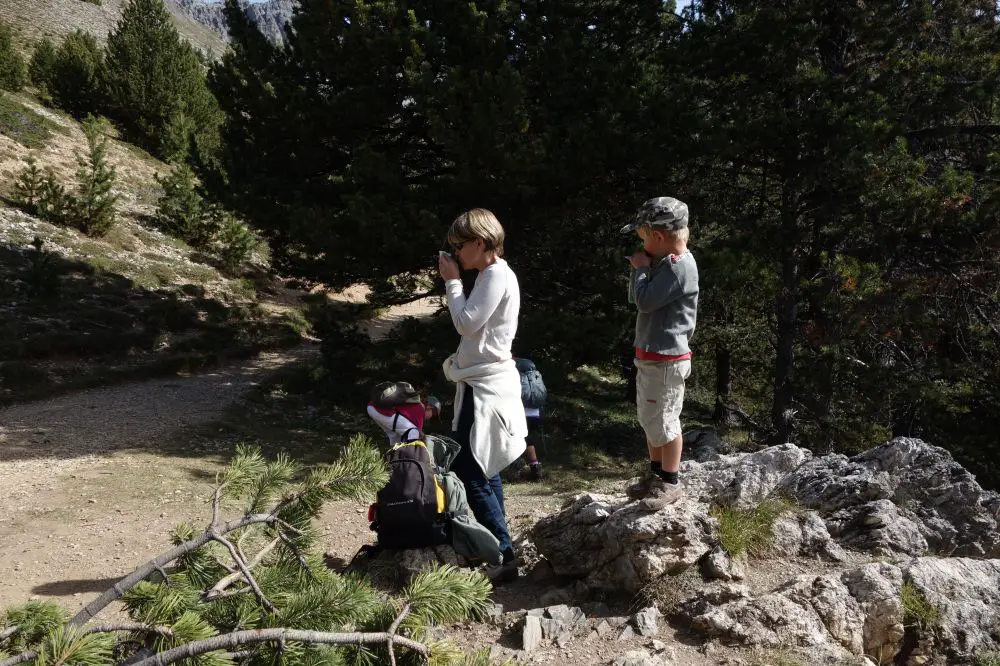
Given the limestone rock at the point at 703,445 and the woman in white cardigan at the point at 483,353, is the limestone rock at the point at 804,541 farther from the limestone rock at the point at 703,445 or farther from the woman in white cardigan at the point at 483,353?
the limestone rock at the point at 703,445

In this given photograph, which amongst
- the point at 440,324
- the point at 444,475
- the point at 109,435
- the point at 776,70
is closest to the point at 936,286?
the point at 776,70

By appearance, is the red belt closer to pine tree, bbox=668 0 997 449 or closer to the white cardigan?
the white cardigan

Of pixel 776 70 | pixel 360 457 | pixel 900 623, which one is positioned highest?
pixel 776 70

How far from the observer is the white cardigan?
11.7ft

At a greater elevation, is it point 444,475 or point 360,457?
point 360,457

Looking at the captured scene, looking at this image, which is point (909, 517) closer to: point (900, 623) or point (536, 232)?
point (900, 623)

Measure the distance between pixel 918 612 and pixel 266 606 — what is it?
123 inches

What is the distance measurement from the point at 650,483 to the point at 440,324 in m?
5.86

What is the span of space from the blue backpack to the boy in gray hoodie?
112 inches

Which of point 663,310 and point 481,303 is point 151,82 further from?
point 663,310

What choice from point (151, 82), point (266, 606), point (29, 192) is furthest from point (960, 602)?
point (151, 82)

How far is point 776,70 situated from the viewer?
886 cm

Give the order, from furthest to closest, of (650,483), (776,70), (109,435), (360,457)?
(776,70), (109,435), (650,483), (360,457)

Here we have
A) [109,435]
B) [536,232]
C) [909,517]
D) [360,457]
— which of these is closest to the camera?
[360,457]
